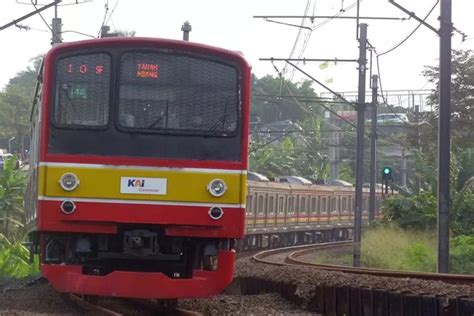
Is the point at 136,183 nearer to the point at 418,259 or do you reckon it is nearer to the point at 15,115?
the point at 418,259

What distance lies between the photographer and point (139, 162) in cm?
993

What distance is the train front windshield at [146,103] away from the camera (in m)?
9.98

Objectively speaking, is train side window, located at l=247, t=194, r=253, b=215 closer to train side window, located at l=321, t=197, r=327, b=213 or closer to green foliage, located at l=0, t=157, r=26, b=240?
green foliage, located at l=0, t=157, r=26, b=240

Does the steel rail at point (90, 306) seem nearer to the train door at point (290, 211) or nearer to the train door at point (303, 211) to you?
the train door at point (290, 211)

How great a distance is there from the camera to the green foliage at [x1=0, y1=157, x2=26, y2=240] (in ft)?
93.9

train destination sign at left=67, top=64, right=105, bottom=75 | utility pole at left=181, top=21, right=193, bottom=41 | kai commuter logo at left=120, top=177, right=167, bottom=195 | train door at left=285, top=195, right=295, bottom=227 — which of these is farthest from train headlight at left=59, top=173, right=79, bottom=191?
train door at left=285, top=195, right=295, bottom=227

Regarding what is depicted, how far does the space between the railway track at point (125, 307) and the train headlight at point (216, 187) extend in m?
1.32

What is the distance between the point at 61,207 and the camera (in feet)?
32.1

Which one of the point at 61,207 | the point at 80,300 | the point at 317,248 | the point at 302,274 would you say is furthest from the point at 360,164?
the point at 61,207

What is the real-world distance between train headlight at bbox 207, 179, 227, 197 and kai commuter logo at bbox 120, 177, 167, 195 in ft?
1.61

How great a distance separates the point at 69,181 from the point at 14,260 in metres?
16.3

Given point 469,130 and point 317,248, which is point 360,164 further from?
point 469,130

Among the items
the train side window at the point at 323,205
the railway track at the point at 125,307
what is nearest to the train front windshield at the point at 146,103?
the railway track at the point at 125,307

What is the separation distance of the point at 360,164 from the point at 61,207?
594 inches
